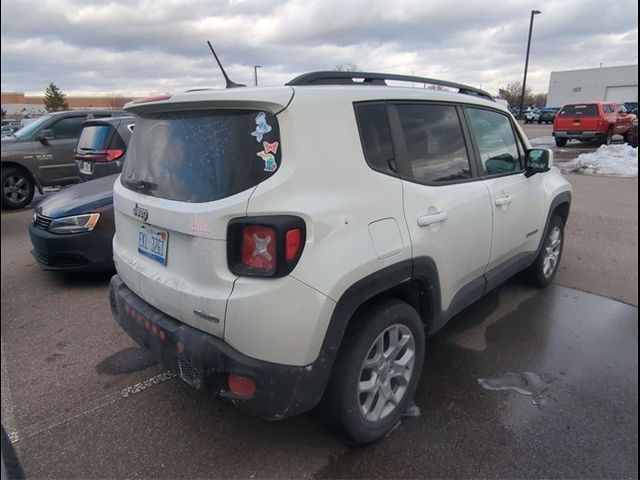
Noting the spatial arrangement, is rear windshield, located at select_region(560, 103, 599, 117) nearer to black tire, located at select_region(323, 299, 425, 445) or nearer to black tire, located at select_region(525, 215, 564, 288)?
black tire, located at select_region(525, 215, 564, 288)

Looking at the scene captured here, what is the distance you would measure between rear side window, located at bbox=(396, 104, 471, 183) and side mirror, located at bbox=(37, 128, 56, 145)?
30.3 ft

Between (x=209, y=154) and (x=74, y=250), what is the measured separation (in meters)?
2.93

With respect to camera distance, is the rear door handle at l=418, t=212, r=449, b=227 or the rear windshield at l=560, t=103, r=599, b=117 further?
the rear windshield at l=560, t=103, r=599, b=117

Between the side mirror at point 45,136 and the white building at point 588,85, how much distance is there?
44981 millimetres

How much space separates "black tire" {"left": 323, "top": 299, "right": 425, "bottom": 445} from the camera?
223cm

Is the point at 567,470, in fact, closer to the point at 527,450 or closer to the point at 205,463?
the point at 527,450

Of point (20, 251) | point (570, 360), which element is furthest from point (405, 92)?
point (20, 251)

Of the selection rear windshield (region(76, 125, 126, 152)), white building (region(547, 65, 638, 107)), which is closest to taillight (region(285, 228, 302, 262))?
rear windshield (region(76, 125, 126, 152))

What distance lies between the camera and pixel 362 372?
239 centimetres

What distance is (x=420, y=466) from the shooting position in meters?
2.33

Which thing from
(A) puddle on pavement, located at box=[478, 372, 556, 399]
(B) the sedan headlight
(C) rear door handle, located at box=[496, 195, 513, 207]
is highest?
(C) rear door handle, located at box=[496, 195, 513, 207]

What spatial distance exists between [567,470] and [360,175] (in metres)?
1.79

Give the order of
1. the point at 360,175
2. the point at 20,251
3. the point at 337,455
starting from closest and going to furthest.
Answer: the point at 360,175 < the point at 337,455 < the point at 20,251

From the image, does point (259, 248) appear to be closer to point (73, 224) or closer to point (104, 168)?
point (73, 224)
